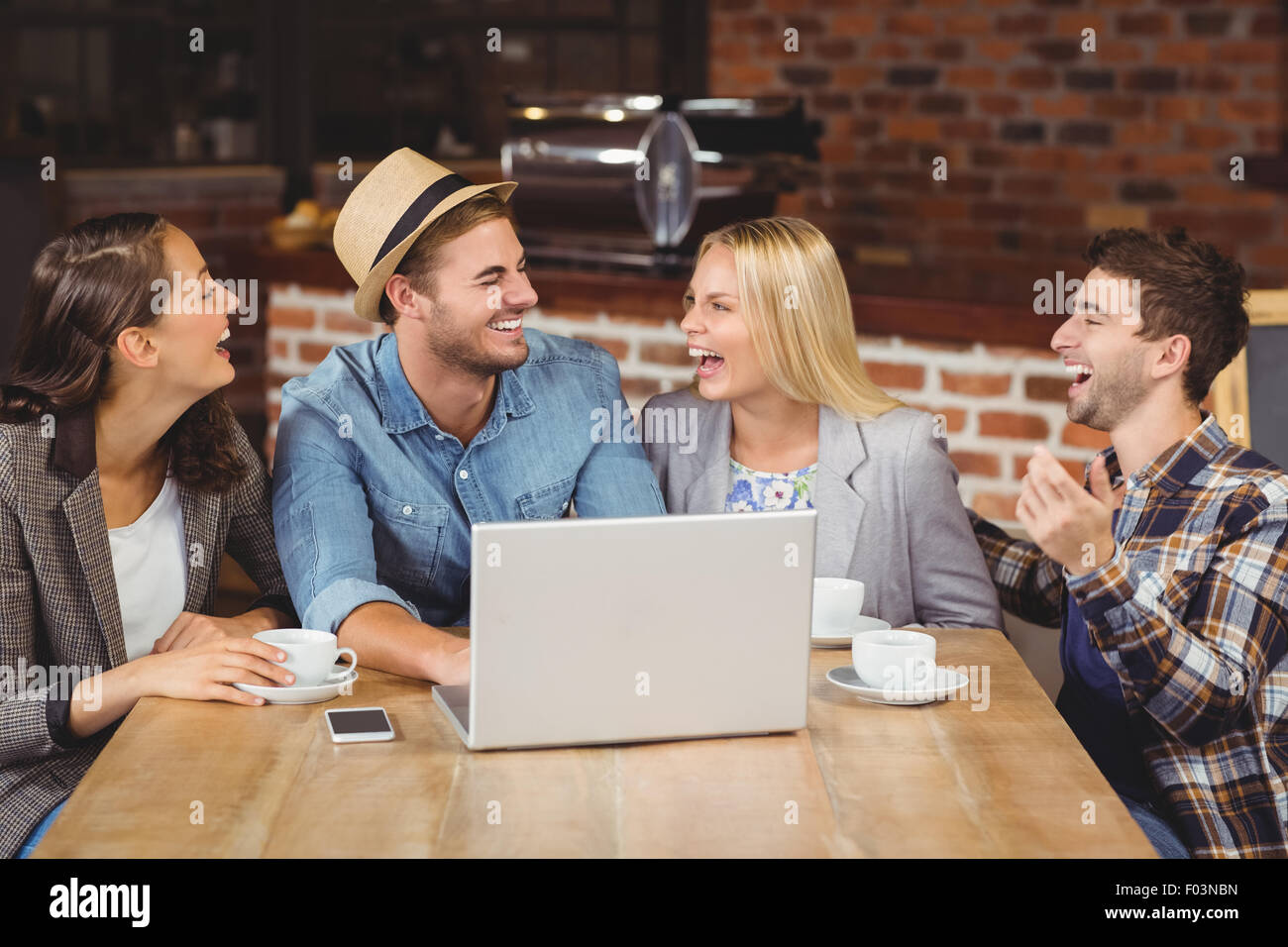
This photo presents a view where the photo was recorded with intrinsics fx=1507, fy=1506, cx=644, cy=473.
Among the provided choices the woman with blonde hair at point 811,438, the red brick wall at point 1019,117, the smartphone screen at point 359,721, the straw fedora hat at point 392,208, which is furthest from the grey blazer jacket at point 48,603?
the red brick wall at point 1019,117

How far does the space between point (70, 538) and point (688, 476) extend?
2.95 feet

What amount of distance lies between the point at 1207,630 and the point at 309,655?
3.43 feet

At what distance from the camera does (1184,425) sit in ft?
6.71

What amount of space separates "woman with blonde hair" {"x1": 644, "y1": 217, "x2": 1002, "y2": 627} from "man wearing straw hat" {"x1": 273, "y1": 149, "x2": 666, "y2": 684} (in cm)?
15

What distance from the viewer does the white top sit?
1.96 meters

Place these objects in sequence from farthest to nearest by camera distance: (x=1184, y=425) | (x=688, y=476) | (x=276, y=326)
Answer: (x=276, y=326), (x=688, y=476), (x=1184, y=425)

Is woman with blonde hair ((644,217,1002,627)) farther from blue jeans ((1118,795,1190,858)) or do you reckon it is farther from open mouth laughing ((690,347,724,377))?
blue jeans ((1118,795,1190,858))

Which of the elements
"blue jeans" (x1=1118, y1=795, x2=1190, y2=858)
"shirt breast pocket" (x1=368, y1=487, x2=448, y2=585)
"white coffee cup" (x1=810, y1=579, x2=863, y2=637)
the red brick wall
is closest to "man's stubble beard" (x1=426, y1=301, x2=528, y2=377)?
"shirt breast pocket" (x1=368, y1=487, x2=448, y2=585)

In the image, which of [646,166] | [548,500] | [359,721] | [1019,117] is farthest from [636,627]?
[1019,117]

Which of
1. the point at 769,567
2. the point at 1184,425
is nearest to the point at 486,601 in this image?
the point at 769,567

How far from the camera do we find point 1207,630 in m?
1.79

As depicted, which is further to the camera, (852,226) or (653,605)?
(852,226)
